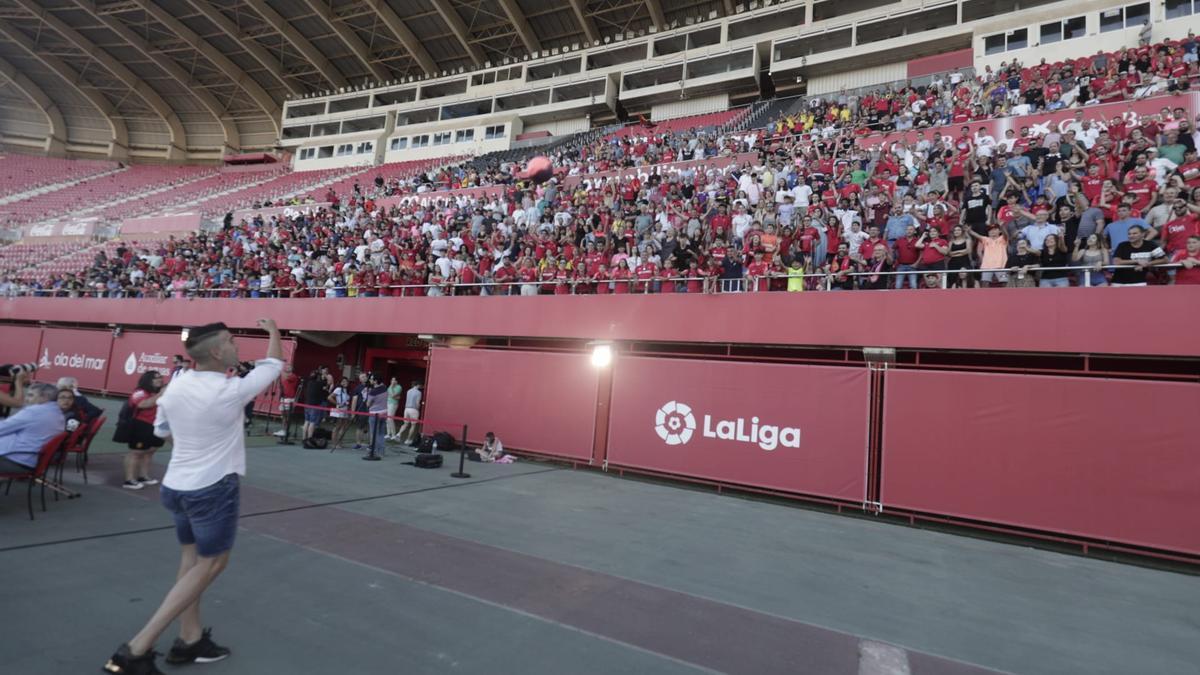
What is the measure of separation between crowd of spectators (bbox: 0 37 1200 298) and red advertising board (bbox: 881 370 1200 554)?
60.8 inches

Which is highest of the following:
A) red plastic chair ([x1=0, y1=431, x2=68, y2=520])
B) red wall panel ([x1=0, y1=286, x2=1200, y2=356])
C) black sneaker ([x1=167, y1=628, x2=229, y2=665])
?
red wall panel ([x1=0, y1=286, x2=1200, y2=356])

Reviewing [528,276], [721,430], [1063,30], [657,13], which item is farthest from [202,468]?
[657,13]

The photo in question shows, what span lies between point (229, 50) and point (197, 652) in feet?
170

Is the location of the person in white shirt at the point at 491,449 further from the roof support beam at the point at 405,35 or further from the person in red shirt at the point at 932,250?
the roof support beam at the point at 405,35

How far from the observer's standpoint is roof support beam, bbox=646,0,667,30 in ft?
108

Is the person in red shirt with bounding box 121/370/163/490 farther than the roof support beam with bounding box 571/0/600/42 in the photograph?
No

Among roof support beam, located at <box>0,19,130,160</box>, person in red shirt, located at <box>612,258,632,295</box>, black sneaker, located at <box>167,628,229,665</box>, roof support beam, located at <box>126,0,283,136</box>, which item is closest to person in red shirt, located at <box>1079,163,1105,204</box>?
person in red shirt, located at <box>612,258,632,295</box>

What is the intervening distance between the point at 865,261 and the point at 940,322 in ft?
5.35

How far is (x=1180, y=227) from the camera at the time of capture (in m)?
7.25

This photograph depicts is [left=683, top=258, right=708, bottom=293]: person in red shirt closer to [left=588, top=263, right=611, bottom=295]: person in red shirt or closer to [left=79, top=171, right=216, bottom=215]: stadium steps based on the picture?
[left=588, top=263, right=611, bottom=295]: person in red shirt

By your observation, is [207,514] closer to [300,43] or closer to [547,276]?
[547,276]

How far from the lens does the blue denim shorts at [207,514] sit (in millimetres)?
2988

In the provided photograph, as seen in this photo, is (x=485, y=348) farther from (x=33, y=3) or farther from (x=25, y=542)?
(x=33, y=3)

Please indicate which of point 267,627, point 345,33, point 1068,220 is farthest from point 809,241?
point 345,33
